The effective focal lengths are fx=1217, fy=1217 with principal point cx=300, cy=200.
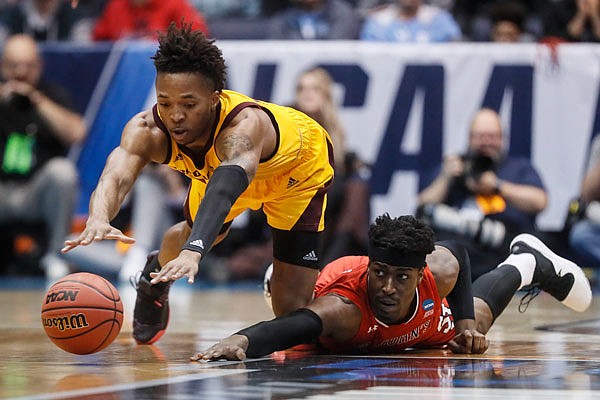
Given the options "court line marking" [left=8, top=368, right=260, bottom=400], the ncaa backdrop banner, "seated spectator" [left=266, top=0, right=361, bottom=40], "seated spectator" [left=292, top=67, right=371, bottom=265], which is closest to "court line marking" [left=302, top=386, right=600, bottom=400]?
"court line marking" [left=8, top=368, right=260, bottom=400]

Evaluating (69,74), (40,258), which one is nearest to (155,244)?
(40,258)

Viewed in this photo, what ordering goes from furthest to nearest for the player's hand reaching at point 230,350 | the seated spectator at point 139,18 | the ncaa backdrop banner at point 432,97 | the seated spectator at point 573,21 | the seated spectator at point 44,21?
the seated spectator at point 44,21
the seated spectator at point 139,18
the seated spectator at point 573,21
the ncaa backdrop banner at point 432,97
the player's hand reaching at point 230,350

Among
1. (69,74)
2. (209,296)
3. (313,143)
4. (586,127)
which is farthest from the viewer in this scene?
(69,74)

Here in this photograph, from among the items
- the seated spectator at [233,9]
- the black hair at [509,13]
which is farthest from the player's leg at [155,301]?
the seated spectator at [233,9]

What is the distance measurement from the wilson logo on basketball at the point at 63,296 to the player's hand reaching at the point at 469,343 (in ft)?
6.61

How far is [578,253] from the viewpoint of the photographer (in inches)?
475

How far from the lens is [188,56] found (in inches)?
231

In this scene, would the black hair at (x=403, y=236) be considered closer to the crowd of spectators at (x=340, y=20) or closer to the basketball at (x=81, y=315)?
the basketball at (x=81, y=315)

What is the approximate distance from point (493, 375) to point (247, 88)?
7.95 meters

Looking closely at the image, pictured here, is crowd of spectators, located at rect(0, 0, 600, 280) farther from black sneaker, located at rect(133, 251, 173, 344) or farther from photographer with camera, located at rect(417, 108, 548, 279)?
black sneaker, located at rect(133, 251, 173, 344)

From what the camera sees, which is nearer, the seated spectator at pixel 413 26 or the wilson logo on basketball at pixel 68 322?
the wilson logo on basketball at pixel 68 322

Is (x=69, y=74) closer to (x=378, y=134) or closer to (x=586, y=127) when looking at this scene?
(x=378, y=134)

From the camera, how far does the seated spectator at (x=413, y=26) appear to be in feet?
43.2

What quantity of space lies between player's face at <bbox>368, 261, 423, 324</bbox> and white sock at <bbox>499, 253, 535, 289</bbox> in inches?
52.1
